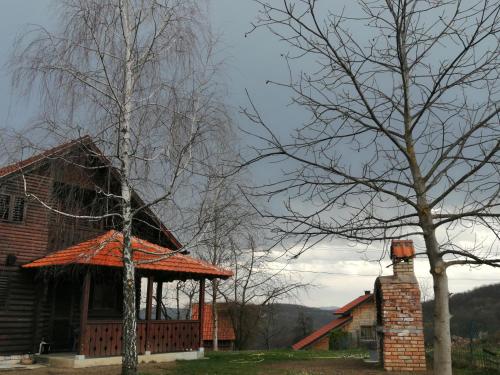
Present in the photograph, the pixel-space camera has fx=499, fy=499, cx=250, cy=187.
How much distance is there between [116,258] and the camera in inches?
546

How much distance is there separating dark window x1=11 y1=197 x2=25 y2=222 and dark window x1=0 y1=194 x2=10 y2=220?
207 millimetres

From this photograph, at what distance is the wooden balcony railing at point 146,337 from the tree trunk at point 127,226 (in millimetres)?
4563

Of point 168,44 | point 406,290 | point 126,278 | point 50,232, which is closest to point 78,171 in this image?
point 126,278

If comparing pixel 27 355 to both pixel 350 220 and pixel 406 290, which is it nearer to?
pixel 406 290

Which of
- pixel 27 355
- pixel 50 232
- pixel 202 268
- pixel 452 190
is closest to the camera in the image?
pixel 452 190

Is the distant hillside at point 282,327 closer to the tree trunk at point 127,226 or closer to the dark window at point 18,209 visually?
the dark window at point 18,209

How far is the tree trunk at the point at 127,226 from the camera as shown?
9.31 m

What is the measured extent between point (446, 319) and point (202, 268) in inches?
488

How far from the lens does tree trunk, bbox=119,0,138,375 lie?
9.31m

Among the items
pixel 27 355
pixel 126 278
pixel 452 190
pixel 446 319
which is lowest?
pixel 27 355

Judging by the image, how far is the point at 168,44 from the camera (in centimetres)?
1048

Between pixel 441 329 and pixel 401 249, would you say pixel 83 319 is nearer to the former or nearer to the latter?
pixel 401 249

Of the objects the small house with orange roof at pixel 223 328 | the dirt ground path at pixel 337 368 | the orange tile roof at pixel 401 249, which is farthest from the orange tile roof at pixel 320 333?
the orange tile roof at pixel 401 249

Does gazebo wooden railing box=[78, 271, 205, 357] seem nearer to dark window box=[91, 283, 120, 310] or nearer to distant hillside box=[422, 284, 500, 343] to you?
dark window box=[91, 283, 120, 310]
